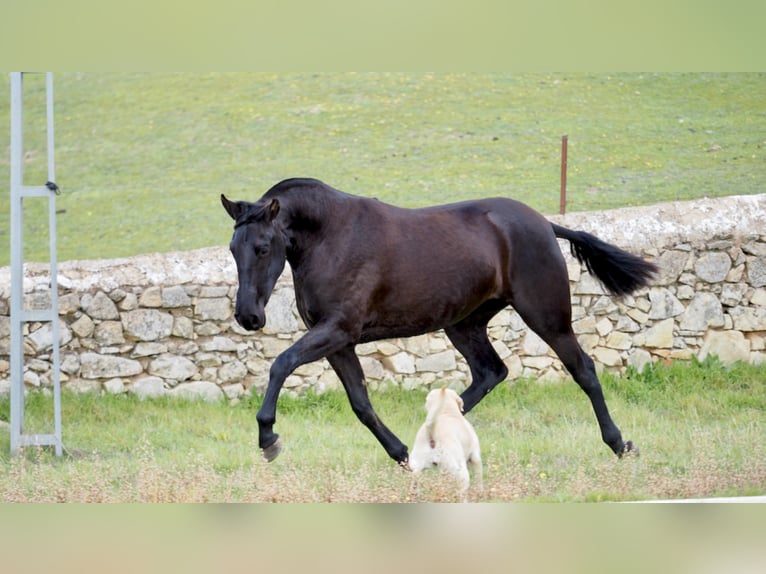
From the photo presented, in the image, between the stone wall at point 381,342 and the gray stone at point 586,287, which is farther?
the gray stone at point 586,287

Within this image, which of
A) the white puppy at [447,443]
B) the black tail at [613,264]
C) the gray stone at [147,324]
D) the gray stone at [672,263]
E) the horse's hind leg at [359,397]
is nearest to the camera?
the white puppy at [447,443]

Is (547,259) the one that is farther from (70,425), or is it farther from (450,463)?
(70,425)

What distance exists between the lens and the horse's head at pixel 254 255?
16.7 ft

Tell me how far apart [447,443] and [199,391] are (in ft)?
10.0

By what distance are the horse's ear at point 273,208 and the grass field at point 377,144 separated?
15.3ft

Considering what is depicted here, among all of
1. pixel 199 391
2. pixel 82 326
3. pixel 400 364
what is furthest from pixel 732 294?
pixel 82 326

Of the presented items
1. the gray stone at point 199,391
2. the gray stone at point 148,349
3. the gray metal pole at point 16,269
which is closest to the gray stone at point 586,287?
the gray stone at point 199,391

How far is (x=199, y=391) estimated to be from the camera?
7.86m

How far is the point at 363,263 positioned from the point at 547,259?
3.80 ft

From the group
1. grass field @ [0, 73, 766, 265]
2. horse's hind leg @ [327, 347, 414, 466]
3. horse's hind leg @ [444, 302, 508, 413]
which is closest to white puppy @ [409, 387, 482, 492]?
horse's hind leg @ [327, 347, 414, 466]

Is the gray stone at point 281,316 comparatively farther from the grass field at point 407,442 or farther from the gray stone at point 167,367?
the gray stone at point 167,367

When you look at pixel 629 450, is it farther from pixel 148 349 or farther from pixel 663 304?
pixel 148 349

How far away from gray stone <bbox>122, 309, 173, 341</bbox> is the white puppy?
299 centimetres

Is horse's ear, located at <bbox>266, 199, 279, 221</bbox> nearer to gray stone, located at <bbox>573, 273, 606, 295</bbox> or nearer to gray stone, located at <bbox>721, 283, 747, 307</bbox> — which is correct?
gray stone, located at <bbox>573, 273, 606, 295</bbox>
